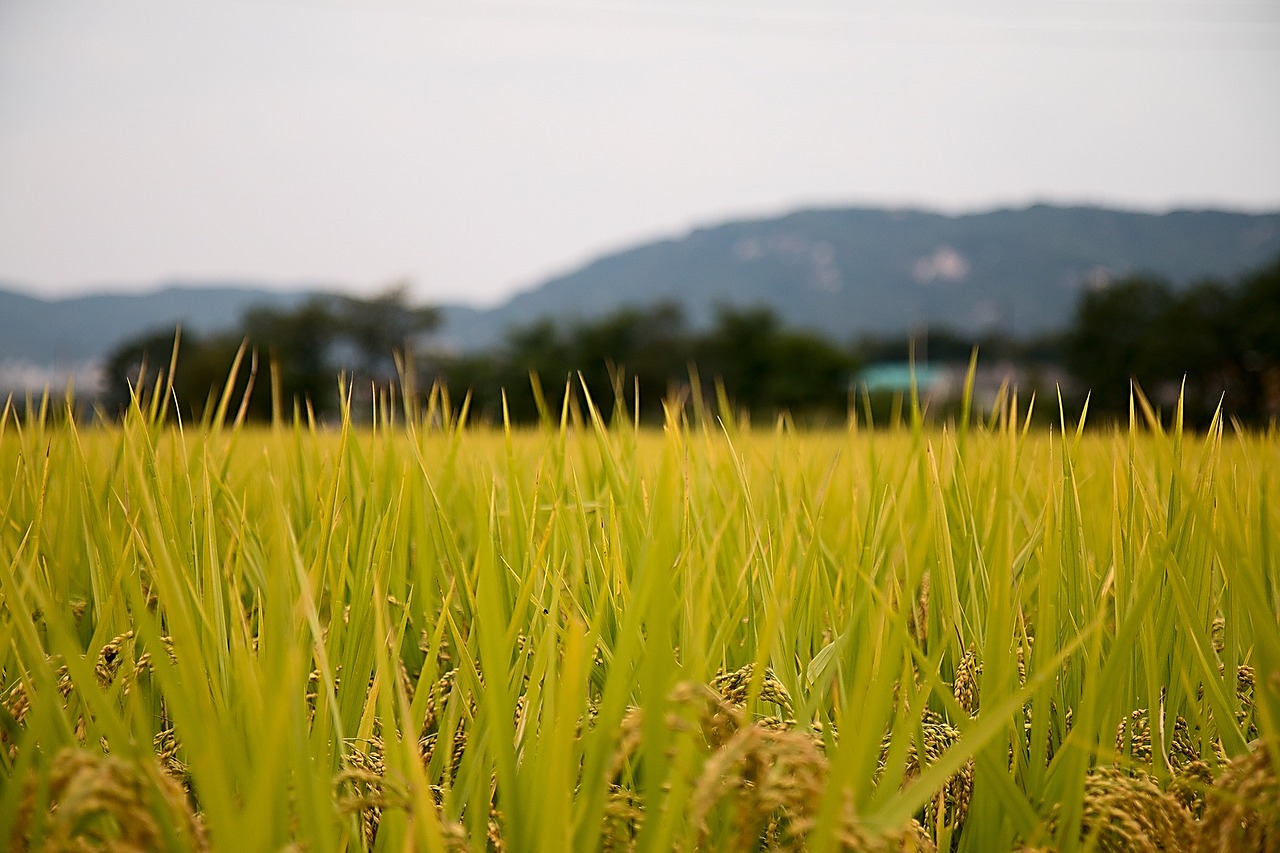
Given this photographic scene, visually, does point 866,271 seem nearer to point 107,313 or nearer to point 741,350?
point 741,350

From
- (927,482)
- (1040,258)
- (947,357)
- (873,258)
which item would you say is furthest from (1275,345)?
(873,258)

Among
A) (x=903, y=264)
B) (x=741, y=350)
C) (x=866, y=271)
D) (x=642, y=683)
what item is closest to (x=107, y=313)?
(x=741, y=350)

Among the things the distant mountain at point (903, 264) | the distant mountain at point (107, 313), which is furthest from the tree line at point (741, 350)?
the distant mountain at point (903, 264)

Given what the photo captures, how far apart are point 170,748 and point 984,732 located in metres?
0.82

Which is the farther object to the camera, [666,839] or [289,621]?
[289,621]

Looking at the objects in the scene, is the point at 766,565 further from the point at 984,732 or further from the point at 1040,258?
the point at 1040,258

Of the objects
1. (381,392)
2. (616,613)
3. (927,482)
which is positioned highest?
(381,392)

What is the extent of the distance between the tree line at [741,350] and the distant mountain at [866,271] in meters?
26.2

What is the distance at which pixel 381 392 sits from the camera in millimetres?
1425

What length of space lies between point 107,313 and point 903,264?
100526 mm

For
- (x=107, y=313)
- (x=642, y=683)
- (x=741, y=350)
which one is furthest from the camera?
(x=107, y=313)

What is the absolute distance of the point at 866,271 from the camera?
114m

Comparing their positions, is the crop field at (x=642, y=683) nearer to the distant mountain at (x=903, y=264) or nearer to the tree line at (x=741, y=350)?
the tree line at (x=741, y=350)

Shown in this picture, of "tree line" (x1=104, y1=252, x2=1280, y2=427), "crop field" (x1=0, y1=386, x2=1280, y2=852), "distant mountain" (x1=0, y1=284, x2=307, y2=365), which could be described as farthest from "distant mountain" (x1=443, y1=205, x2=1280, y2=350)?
"crop field" (x1=0, y1=386, x2=1280, y2=852)
